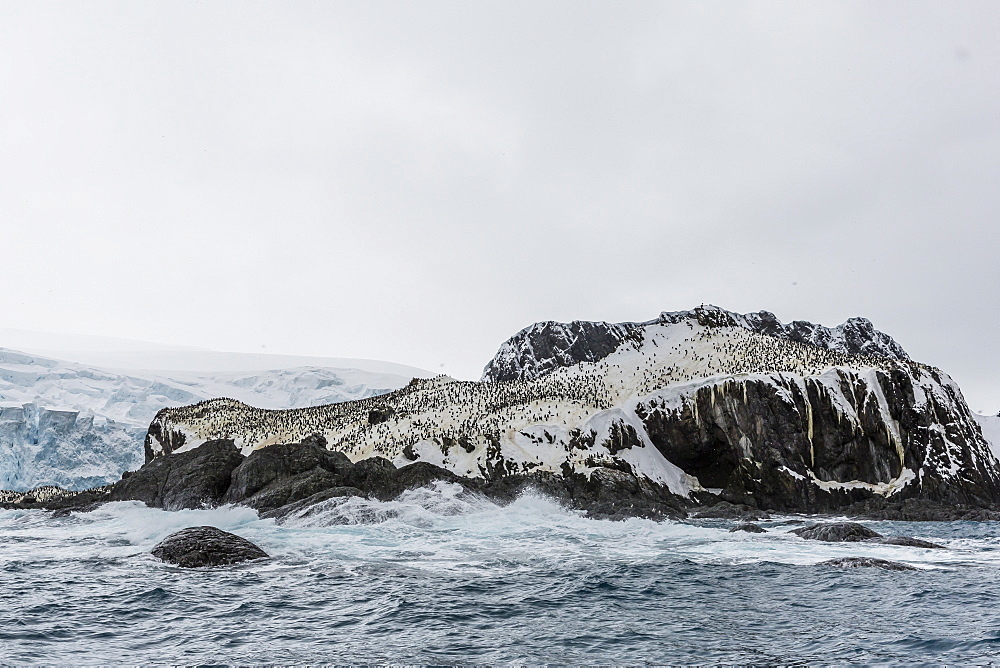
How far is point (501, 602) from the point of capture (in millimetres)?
13406

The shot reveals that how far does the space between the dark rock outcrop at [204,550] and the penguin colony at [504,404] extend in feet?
65.3

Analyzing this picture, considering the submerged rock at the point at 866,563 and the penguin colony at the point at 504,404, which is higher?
the penguin colony at the point at 504,404

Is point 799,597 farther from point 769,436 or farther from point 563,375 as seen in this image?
point 563,375

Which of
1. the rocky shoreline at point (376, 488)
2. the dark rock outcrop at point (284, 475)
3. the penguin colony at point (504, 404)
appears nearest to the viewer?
the dark rock outcrop at point (284, 475)

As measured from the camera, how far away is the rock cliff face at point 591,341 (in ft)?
258

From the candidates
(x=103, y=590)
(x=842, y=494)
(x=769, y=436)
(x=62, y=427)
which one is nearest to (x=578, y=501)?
(x=769, y=436)

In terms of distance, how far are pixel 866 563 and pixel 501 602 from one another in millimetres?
10044

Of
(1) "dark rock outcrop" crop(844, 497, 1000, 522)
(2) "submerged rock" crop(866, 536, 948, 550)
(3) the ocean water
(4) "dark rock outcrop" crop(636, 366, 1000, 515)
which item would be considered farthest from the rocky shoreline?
(2) "submerged rock" crop(866, 536, 948, 550)

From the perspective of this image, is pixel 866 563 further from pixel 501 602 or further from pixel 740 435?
pixel 740 435

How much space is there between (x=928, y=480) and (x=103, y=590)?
132 ft

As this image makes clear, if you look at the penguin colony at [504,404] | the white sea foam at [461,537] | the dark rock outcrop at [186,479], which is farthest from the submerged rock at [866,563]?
the dark rock outcrop at [186,479]

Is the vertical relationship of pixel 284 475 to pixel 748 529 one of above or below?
below

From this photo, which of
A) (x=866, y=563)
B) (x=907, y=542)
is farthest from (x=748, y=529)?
(x=866, y=563)

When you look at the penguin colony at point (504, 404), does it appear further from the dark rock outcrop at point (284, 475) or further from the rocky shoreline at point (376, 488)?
the dark rock outcrop at point (284, 475)
